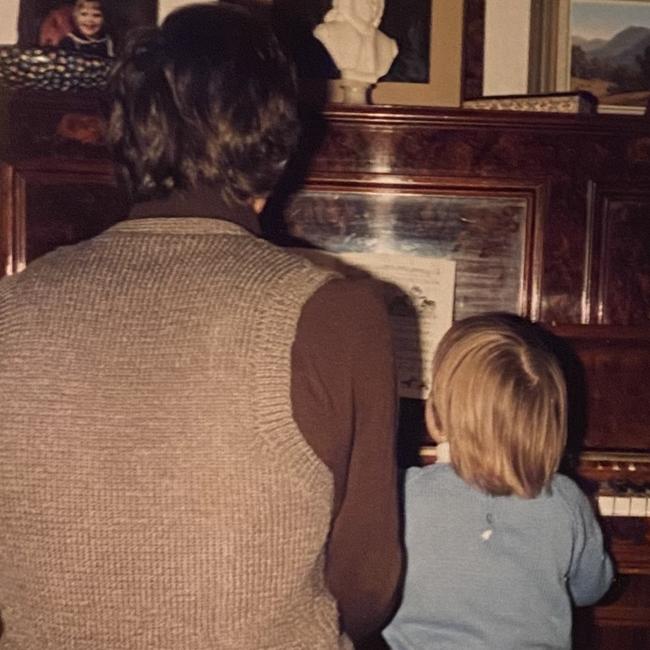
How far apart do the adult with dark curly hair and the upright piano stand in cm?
97

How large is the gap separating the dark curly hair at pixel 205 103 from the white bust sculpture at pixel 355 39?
1.21m

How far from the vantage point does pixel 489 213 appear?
6.77 ft

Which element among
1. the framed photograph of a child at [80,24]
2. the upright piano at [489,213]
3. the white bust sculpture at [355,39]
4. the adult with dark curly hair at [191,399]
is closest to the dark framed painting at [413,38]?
the white bust sculpture at [355,39]

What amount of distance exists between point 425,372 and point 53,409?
120 centimetres

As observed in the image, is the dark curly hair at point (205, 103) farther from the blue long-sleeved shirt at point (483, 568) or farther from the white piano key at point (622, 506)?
the white piano key at point (622, 506)

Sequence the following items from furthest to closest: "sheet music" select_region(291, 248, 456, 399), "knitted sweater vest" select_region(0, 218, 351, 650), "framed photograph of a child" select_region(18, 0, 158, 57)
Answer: "framed photograph of a child" select_region(18, 0, 158, 57), "sheet music" select_region(291, 248, 456, 399), "knitted sweater vest" select_region(0, 218, 351, 650)

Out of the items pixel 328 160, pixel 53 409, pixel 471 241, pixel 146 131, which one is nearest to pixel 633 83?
pixel 471 241

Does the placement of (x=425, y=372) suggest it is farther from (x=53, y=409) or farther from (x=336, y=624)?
(x=53, y=409)

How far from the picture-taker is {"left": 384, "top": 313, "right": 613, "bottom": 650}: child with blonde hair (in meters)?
1.41

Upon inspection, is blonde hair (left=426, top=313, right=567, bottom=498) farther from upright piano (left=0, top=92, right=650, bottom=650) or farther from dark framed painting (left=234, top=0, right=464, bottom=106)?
dark framed painting (left=234, top=0, right=464, bottom=106)

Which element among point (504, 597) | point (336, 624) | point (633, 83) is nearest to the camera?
point (336, 624)

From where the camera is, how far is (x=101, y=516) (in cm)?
97

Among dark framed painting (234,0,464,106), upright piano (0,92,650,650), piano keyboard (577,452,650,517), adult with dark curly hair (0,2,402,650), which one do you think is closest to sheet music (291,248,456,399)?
upright piano (0,92,650,650)

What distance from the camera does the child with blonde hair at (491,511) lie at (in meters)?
1.41
